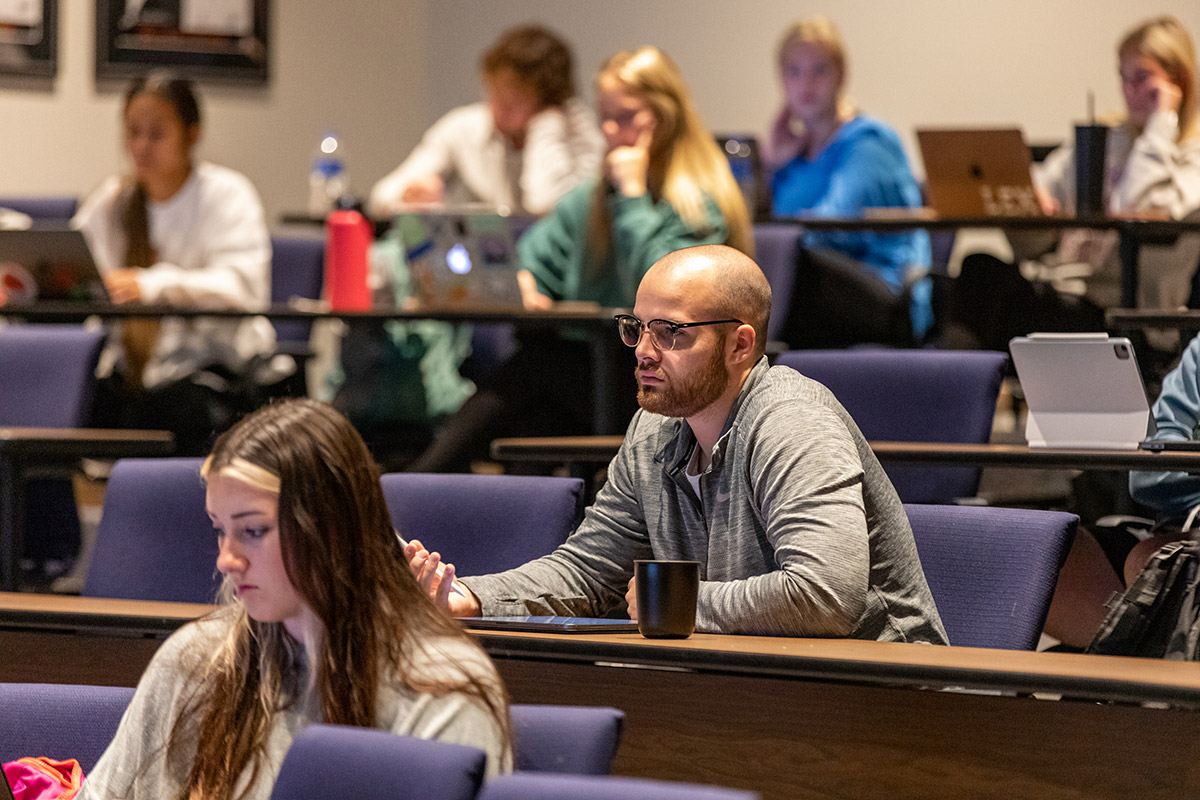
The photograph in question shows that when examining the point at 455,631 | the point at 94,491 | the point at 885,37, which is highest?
the point at 885,37

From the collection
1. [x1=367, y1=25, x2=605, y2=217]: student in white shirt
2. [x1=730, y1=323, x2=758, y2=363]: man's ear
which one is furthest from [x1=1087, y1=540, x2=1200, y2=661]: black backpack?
[x1=367, y1=25, x2=605, y2=217]: student in white shirt

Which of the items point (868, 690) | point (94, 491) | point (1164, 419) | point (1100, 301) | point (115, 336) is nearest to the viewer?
point (868, 690)

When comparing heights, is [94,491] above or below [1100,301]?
below

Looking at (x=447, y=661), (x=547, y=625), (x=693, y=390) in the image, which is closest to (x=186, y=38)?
(x=693, y=390)

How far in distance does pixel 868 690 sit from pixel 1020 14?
5.41m

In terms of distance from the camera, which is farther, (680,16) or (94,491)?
(680,16)

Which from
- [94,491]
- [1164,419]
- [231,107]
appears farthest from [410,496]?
[231,107]

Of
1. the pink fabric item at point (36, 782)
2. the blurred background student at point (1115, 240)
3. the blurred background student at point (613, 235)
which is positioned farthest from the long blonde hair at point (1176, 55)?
the pink fabric item at point (36, 782)

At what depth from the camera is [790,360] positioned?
3098 millimetres

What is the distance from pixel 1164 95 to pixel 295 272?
2.78 meters

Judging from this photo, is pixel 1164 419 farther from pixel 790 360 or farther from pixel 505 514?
pixel 505 514

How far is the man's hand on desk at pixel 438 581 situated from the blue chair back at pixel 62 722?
391 mm

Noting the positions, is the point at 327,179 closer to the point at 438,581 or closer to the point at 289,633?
the point at 438,581

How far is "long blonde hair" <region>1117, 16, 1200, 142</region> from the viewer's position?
4734mm
